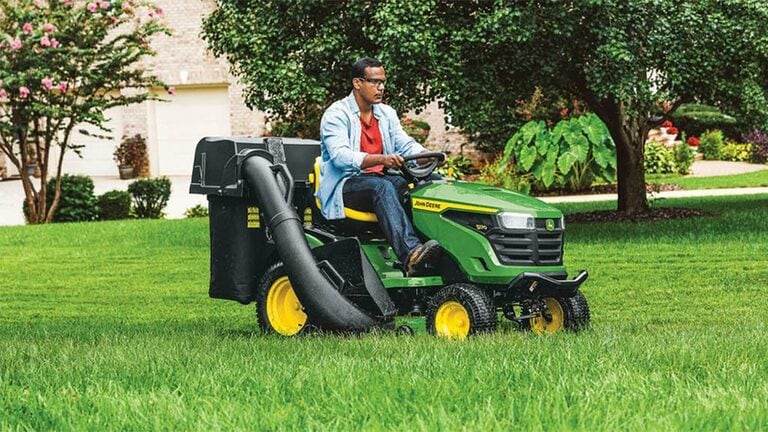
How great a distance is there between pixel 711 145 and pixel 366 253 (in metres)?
29.9

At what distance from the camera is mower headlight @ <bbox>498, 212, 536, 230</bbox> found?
7723mm

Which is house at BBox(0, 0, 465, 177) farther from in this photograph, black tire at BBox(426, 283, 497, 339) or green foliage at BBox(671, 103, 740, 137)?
black tire at BBox(426, 283, 497, 339)

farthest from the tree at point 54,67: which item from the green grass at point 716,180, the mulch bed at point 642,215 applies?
the green grass at point 716,180

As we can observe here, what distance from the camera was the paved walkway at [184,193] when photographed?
2684 cm

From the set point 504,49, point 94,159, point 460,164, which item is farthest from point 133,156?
point 504,49

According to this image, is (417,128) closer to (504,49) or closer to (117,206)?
(117,206)

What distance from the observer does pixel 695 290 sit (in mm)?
12195

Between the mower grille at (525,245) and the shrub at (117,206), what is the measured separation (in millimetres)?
20376

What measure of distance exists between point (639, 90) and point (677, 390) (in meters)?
11.7

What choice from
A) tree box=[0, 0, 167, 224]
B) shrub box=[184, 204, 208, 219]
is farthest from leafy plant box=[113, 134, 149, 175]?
shrub box=[184, 204, 208, 219]

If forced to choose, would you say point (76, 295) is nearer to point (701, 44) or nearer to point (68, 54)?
point (701, 44)

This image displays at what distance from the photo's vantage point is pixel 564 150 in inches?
1093

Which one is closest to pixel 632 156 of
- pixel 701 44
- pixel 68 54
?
pixel 701 44

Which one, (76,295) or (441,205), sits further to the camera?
(76,295)
